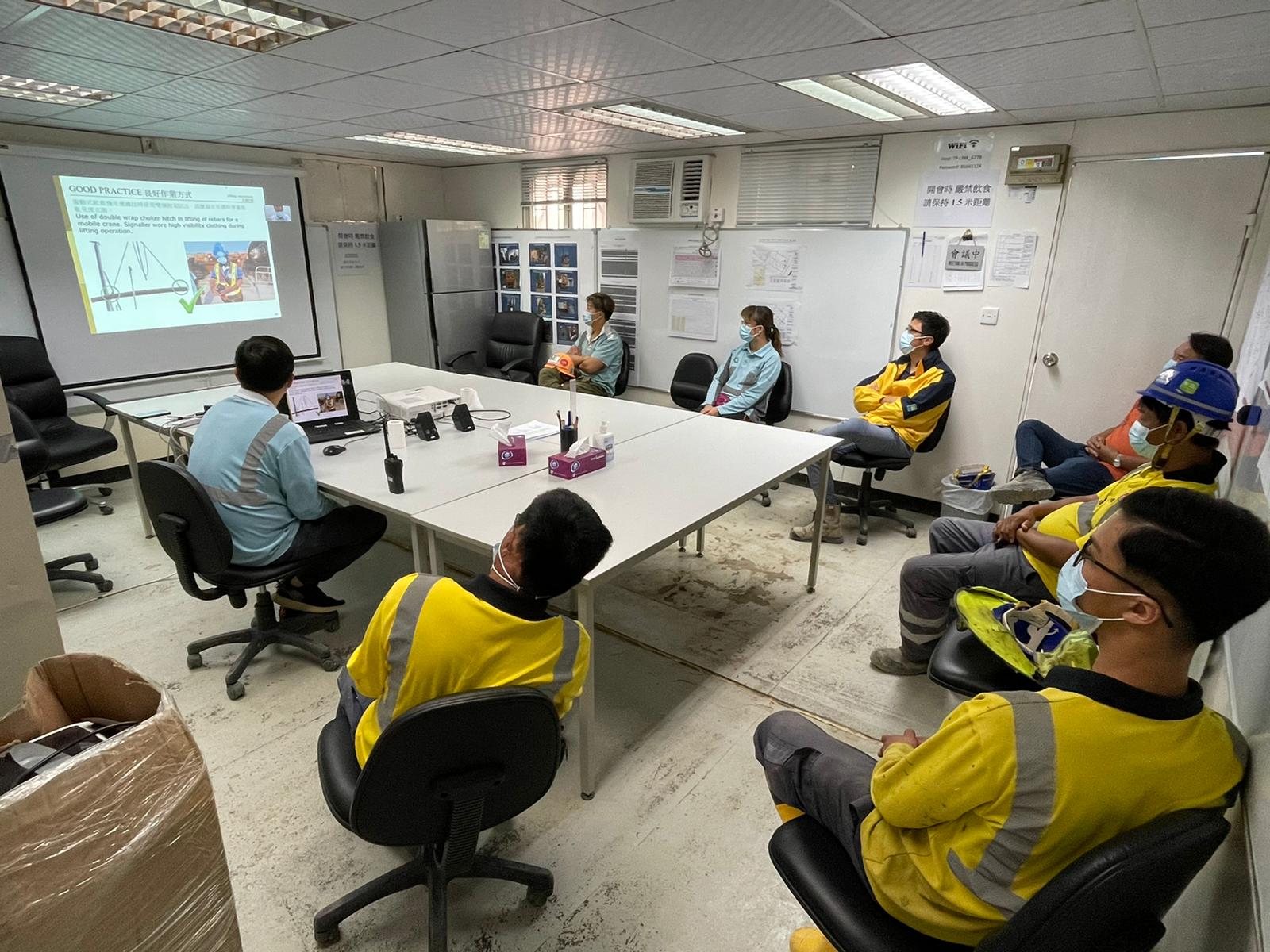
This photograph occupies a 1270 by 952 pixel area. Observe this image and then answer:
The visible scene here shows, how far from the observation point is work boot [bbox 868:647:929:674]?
2.63 meters

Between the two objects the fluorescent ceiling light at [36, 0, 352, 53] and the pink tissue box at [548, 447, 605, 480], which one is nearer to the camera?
the fluorescent ceiling light at [36, 0, 352, 53]

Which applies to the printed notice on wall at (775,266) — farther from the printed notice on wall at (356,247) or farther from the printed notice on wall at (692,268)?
the printed notice on wall at (356,247)

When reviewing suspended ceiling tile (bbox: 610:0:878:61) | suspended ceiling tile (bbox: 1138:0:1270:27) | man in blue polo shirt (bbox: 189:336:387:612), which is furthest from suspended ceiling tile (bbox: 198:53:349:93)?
suspended ceiling tile (bbox: 1138:0:1270:27)

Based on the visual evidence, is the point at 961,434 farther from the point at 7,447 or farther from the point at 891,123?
the point at 7,447

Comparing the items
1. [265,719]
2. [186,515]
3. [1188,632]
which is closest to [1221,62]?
[1188,632]

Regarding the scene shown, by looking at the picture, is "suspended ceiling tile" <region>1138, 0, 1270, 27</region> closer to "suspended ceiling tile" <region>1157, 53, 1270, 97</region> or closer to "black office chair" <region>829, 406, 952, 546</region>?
"suspended ceiling tile" <region>1157, 53, 1270, 97</region>

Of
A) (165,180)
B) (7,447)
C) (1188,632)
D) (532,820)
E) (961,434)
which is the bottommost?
(532,820)

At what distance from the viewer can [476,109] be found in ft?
11.4

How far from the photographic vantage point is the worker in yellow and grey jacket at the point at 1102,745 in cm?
95

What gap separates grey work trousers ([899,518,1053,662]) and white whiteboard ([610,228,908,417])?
195 centimetres

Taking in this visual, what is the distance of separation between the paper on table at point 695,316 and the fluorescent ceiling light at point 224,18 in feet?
10.2

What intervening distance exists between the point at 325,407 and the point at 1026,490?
340 cm

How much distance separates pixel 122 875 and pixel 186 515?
1510 millimetres

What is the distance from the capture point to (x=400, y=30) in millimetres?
2193
